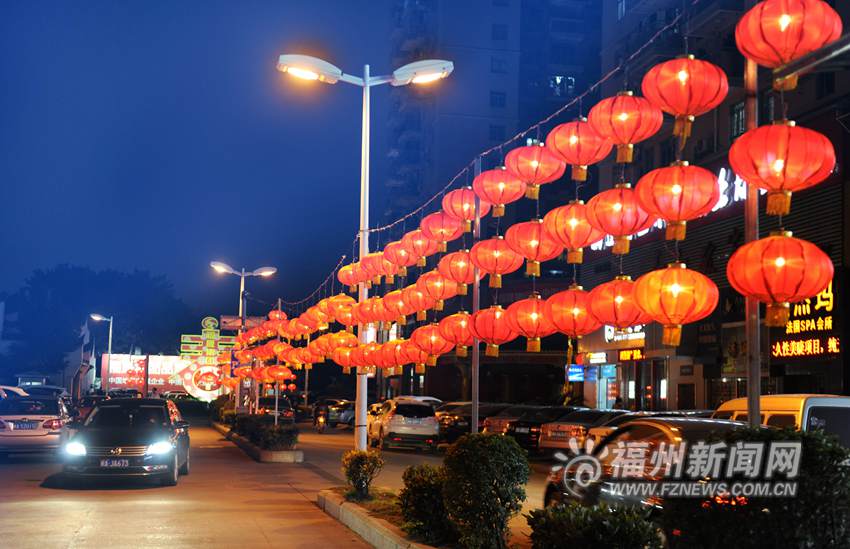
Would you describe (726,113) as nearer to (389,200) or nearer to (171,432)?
(171,432)

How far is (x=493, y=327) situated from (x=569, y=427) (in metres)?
12.6

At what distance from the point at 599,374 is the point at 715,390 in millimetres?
9228

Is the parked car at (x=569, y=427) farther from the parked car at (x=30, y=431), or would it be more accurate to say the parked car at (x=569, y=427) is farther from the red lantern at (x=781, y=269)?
the red lantern at (x=781, y=269)

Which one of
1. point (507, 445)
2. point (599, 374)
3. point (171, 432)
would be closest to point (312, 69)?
point (171, 432)

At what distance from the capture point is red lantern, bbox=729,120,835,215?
946 cm

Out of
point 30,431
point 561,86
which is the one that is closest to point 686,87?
point 30,431

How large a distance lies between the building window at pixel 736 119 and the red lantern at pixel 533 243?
58.2ft

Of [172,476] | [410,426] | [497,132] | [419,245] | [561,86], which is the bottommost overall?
[172,476]

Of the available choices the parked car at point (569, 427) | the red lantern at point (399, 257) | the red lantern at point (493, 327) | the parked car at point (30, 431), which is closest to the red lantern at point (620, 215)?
the red lantern at point (493, 327)

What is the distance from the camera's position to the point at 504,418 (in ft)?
110

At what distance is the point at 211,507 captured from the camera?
16.7m

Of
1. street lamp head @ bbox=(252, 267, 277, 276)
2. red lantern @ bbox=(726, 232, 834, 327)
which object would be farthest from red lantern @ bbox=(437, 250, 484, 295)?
street lamp head @ bbox=(252, 267, 277, 276)

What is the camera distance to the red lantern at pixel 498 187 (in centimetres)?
1555

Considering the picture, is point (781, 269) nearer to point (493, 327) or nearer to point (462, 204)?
point (493, 327)
